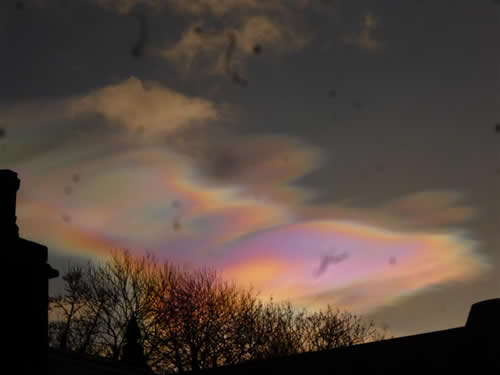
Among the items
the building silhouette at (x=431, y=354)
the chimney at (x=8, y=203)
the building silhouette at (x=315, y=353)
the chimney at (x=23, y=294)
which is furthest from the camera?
the building silhouette at (x=431, y=354)

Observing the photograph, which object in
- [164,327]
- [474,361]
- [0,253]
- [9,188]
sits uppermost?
[164,327]

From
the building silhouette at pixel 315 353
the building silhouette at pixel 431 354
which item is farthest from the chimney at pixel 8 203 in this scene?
the building silhouette at pixel 431 354

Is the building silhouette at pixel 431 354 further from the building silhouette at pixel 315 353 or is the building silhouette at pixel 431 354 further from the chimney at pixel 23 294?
the chimney at pixel 23 294

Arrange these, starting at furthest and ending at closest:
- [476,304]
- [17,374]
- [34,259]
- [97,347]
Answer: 1. [97,347]
2. [476,304]
3. [34,259]
4. [17,374]

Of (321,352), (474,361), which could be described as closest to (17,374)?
(321,352)

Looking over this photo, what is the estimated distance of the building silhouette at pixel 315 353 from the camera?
12.2 meters

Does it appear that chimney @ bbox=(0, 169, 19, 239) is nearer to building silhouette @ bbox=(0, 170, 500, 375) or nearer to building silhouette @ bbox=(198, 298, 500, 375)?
building silhouette @ bbox=(0, 170, 500, 375)

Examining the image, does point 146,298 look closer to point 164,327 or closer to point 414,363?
point 164,327

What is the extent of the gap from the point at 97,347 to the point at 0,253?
30482mm

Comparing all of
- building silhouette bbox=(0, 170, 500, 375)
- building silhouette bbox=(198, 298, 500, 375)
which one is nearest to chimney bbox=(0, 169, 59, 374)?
building silhouette bbox=(0, 170, 500, 375)

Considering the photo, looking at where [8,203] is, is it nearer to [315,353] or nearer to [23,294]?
[23,294]

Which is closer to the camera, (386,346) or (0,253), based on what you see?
(0,253)

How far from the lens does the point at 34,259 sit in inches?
503

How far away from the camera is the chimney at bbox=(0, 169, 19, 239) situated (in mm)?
12680
